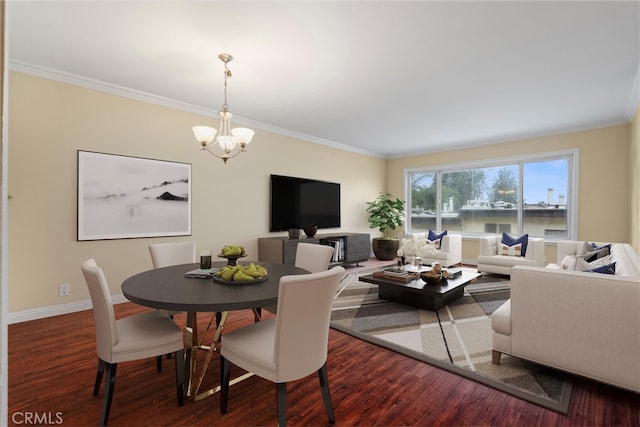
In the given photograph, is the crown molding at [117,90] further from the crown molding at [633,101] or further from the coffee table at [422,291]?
the crown molding at [633,101]

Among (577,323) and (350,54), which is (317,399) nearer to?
(577,323)

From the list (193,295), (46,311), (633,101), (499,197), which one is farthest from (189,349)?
(499,197)

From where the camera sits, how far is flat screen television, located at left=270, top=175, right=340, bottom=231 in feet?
16.5

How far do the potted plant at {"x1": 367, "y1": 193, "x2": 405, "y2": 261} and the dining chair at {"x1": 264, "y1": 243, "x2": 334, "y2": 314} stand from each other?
4.13 m

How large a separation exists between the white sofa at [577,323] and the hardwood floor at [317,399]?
0.68 ft

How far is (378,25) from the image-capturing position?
227 centimetres

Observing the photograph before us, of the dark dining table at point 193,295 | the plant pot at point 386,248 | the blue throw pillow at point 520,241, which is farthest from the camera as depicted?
Answer: the plant pot at point 386,248

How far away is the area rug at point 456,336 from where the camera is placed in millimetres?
1867

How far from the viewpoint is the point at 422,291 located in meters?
3.12

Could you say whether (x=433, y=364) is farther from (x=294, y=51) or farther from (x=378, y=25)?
(x=294, y=51)

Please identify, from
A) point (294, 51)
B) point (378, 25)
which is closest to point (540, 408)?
point (378, 25)

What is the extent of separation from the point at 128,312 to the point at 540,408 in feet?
12.1

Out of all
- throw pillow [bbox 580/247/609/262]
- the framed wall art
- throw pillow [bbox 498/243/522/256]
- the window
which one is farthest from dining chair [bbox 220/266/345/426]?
the window

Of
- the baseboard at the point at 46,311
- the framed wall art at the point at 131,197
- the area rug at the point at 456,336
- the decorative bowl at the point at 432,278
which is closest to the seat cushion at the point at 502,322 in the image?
the area rug at the point at 456,336
